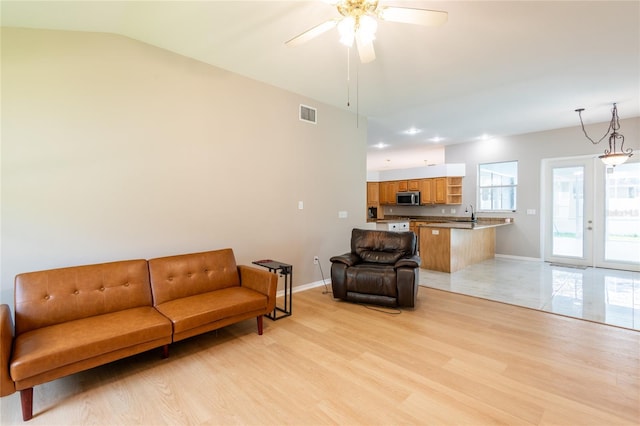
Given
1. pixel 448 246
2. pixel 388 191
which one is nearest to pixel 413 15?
pixel 448 246

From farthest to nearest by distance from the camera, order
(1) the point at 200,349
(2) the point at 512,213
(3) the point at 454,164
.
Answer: (3) the point at 454,164, (2) the point at 512,213, (1) the point at 200,349

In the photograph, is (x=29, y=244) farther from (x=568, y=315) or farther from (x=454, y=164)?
(x=454, y=164)

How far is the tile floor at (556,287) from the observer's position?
3643 millimetres

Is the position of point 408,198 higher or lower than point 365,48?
lower

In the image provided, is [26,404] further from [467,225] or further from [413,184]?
[413,184]

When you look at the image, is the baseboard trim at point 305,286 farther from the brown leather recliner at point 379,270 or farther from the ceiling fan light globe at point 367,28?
the ceiling fan light globe at point 367,28

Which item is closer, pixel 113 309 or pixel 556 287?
pixel 113 309

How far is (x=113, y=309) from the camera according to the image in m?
2.56

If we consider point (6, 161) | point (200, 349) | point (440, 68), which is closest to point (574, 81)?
point (440, 68)

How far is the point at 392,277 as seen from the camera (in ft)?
12.1

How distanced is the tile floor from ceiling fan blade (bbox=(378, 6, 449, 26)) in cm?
364

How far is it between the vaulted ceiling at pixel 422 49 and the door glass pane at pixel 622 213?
4.05 ft

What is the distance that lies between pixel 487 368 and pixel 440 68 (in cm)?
323

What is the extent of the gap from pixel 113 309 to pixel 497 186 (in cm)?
804
